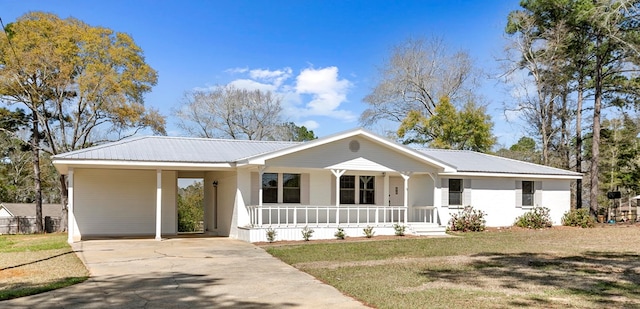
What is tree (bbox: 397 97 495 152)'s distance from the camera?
104 ft

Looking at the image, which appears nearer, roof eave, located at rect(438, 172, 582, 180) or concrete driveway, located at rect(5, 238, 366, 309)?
concrete driveway, located at rect(5, 238, 366, 309)

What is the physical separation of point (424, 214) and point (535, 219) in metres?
5.39

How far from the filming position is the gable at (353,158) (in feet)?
57.4

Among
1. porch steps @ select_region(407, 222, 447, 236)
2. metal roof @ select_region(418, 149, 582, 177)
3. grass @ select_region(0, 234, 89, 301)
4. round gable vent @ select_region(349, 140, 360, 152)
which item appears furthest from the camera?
metal roof @ select_region(418, 149, 582, 177)

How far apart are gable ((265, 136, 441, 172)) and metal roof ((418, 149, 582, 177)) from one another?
8.06 ft

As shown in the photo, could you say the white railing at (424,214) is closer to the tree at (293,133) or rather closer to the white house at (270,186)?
the white house at (270,186)

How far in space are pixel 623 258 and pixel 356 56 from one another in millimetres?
26220

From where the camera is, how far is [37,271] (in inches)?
385

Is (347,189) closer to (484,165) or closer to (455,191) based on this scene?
(455,191)

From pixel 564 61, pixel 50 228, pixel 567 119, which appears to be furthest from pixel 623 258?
pixel 50 228

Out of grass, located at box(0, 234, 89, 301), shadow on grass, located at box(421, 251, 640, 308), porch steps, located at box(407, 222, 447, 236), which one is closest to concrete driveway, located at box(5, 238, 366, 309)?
grass, located at box(0, 234, 89, 301)

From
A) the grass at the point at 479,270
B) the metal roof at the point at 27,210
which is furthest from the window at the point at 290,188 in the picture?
the metal roof at the point at 27,210

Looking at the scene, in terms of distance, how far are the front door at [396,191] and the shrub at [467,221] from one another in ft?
7.50

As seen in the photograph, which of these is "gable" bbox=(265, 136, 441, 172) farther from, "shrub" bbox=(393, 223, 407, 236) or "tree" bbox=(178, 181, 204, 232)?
"tree" bbox=(178, 181, 204, 232)
